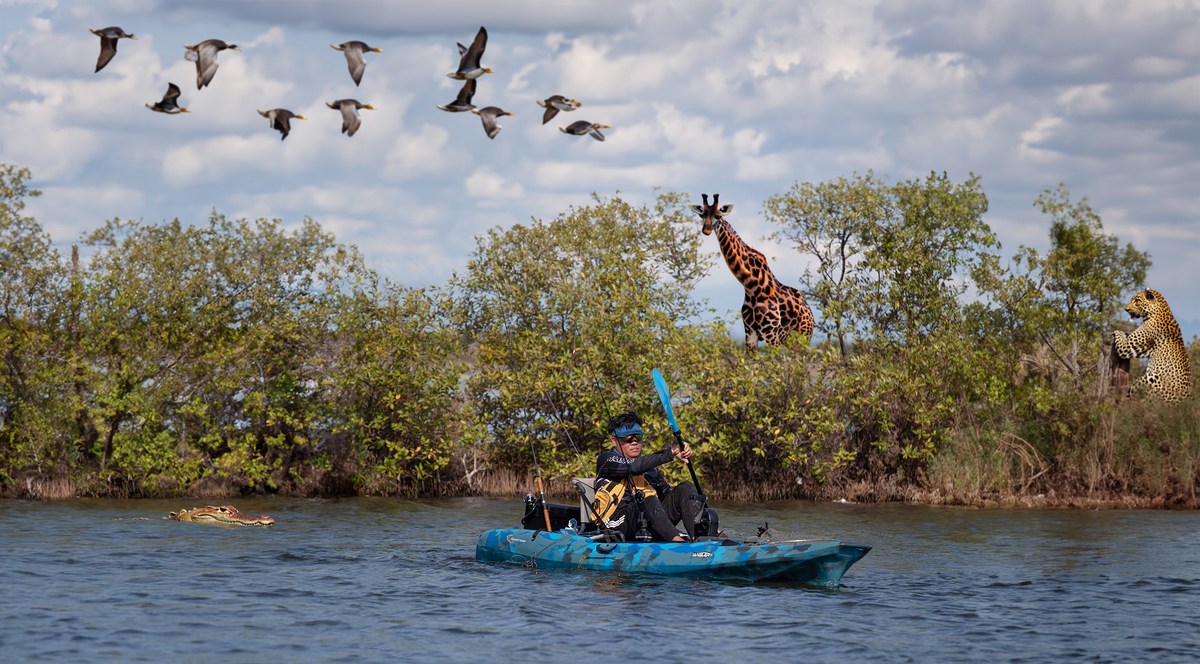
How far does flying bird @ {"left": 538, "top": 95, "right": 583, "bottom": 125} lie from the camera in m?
17.5

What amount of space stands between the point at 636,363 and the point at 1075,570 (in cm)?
961

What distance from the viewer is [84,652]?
483 inches

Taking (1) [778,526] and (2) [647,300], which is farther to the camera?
(2) [647,300]

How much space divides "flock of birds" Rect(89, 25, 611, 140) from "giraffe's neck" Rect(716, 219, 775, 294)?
8848 millimetres

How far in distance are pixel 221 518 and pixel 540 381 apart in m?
6.09

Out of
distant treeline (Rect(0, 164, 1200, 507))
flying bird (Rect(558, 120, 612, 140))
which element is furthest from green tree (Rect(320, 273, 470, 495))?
flying bird (Rect(558, 120, 612, 140))

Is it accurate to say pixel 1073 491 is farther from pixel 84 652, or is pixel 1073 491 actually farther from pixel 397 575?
pixel 84 652

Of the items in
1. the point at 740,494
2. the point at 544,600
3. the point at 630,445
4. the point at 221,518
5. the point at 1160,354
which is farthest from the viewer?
the point at 1160,354

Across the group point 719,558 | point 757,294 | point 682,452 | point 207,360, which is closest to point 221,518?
point 207,360

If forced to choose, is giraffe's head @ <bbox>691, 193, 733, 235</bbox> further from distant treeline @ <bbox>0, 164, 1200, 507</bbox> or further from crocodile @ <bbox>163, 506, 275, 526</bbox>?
crocodile @ <bbox>163, 506, 275, 526</bbox>

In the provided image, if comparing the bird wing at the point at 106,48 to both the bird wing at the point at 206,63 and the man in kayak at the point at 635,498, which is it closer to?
the bird wing at the point at 206,63

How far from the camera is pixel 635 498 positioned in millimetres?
15859

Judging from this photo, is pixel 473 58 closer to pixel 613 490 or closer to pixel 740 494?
pixel 613 490

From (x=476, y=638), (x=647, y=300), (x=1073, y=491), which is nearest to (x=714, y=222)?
(x=647, y=300)
